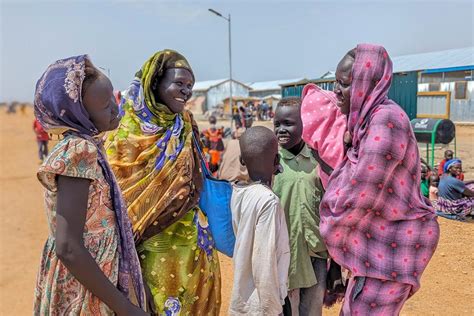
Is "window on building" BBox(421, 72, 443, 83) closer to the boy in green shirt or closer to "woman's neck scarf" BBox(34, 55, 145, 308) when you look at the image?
the boy in green shirt

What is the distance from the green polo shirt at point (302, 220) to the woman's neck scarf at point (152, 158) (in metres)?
0.54

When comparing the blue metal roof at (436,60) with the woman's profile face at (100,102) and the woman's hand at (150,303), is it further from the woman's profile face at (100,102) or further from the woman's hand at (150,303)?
the woman's profile face at (100,102)

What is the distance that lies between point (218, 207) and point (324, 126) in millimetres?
720

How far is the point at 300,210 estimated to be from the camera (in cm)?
248

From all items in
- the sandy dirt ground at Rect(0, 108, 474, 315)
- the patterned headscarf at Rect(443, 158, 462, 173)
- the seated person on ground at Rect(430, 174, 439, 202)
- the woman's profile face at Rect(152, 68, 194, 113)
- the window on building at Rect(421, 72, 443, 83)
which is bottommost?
the sandy dirt ground at Rect(0, 108, 474, 315)

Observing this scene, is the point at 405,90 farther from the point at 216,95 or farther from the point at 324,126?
the point at 216,95

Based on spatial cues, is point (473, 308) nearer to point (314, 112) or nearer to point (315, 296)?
point (315, 296)

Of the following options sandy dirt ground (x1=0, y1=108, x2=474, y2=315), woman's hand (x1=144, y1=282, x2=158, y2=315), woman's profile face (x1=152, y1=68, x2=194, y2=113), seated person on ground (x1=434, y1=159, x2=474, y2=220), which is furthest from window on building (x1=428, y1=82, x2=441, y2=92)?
woman's hand (x1=144, y1=282, x2=158, y2=315)

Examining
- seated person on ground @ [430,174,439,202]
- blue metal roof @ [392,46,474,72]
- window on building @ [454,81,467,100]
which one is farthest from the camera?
blue metal roof @ [392,46,474,72]

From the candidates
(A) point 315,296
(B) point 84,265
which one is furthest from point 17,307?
(B) point 84,265

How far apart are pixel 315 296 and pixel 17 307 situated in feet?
A: 10.2

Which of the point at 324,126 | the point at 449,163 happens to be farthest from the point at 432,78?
the point at 324,126

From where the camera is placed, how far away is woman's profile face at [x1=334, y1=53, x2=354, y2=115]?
205 centimetres

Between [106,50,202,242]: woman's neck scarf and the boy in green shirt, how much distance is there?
21.2 inches
